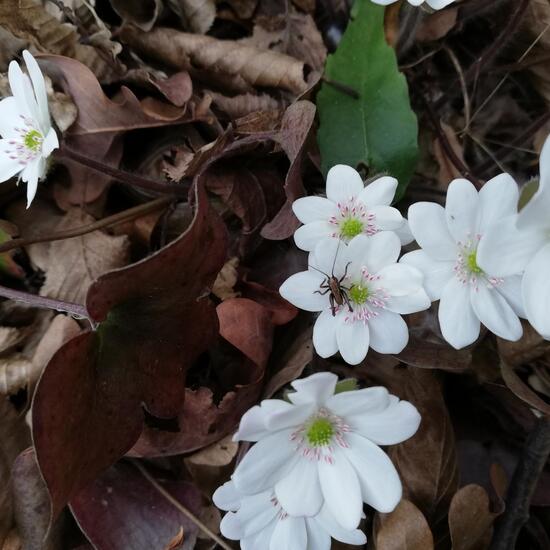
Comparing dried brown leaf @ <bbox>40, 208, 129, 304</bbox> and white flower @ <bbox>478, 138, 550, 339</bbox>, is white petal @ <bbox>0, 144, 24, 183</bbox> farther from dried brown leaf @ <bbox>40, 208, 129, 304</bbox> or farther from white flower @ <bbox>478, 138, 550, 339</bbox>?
white flower @ <bbox>478, 138, 550, 339</bbox>

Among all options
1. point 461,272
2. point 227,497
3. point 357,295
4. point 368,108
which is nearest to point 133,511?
point 227,497

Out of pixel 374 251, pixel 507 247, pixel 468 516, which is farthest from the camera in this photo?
pixel 468 516

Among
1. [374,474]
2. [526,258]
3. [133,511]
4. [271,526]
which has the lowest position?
[133,511]

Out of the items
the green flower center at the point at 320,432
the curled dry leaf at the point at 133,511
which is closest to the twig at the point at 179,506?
the curled dry leaf at the point at 133,511

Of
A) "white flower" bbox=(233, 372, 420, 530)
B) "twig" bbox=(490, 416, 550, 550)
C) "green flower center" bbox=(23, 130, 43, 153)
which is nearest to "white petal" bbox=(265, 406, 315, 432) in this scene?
"white flower" bbox=(233, 372, 420, 530)

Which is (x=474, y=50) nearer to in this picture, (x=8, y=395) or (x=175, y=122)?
(x=175, y=122)

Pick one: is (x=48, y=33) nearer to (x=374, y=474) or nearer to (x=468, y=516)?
(x=374, y=474)
